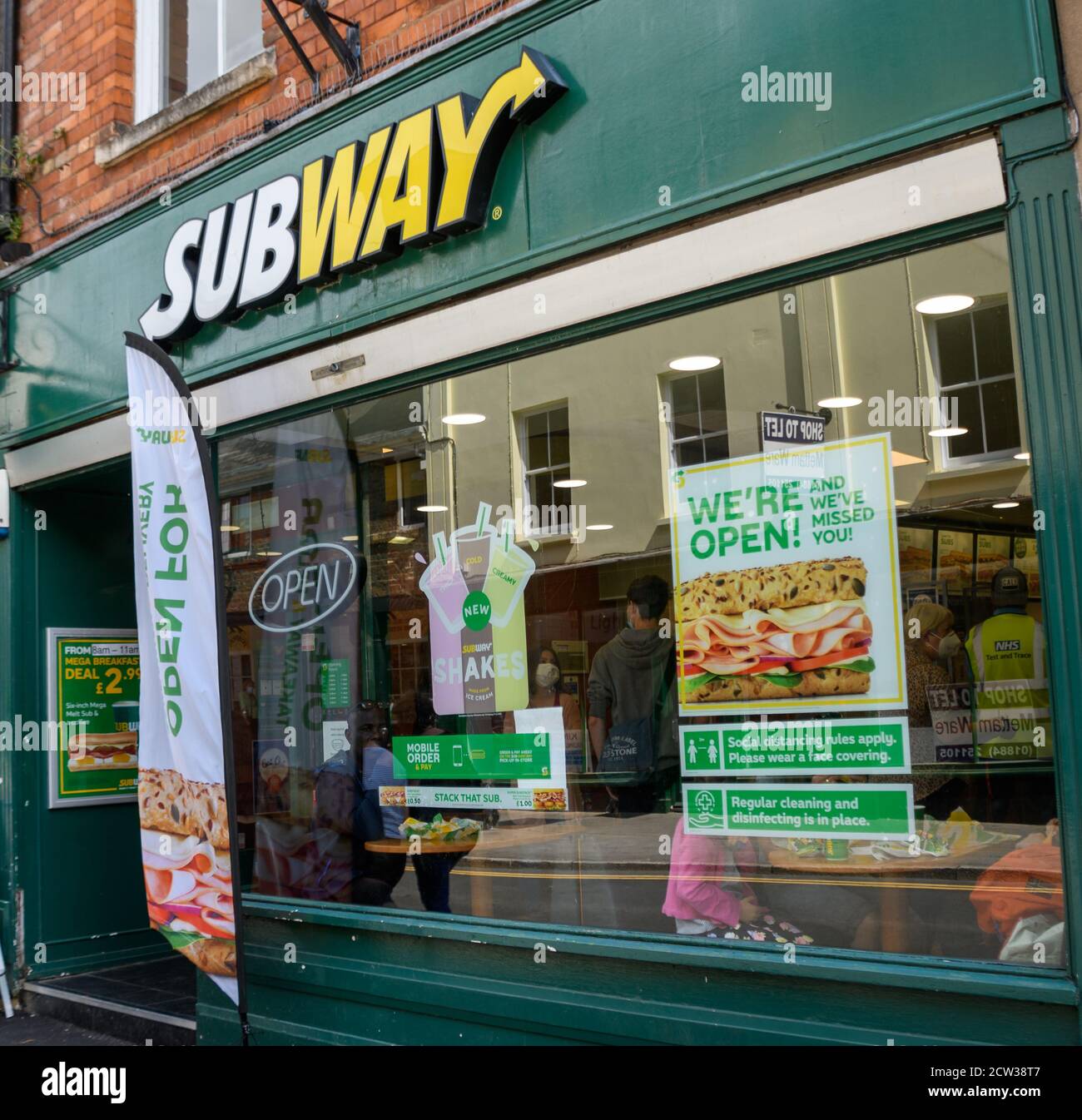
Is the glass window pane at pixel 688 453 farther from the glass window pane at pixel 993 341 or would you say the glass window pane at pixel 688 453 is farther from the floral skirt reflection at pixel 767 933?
the floral skirt reflection at pixel 767 933

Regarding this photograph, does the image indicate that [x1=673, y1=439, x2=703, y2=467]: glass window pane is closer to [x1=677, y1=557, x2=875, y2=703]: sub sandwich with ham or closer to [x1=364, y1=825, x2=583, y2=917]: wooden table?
[x1=677, y1=557, x2=875, y2=703]: sub sandwich with ham

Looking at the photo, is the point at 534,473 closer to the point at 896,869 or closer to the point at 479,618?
the point at 479,618

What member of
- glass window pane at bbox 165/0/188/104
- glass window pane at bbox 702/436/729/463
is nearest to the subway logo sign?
glass window pane at bbox 702/436/729/463

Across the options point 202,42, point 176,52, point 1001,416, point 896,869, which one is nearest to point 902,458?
point 1001,416

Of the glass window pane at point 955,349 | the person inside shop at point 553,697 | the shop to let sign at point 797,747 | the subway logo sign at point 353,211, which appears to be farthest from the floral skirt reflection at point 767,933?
the subway logo sign at point 353,211

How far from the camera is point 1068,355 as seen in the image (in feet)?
11.6

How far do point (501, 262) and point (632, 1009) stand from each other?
3061 mm

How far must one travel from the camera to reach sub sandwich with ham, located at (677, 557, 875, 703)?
411 cm

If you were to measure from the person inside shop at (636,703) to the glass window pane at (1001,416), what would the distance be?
4.48 ft

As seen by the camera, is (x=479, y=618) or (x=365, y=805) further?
(x=365, y=805)

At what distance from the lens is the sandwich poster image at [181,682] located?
501 cm

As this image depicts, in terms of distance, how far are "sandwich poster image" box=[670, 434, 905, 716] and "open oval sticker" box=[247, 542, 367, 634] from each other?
1985 mm

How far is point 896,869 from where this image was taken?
13.2ft

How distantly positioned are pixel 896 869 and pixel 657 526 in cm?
157
